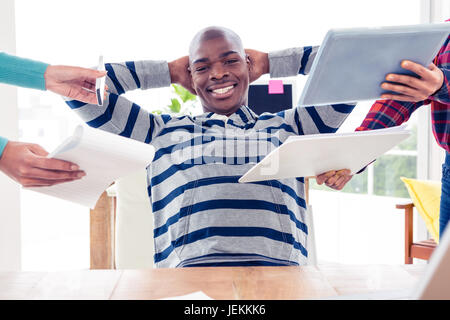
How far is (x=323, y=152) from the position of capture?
97cm

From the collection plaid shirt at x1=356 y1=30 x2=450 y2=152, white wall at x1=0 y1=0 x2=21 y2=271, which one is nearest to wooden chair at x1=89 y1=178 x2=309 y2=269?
white wall at x1=0 y1=0 x2=21 y2=271

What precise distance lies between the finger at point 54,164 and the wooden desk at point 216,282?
212mm

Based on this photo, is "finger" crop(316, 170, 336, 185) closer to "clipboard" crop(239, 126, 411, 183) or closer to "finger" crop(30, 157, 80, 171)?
"clipboard" crop(239, 126, 411, 183)

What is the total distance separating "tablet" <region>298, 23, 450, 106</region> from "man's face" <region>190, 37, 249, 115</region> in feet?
1.32

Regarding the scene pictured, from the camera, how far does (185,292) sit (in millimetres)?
747

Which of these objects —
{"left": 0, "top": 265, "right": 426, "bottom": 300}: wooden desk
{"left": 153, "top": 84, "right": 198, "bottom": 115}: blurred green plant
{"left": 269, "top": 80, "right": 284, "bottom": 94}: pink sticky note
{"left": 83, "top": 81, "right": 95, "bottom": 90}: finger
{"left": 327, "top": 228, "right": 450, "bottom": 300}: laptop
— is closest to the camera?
{"left": 327, "top": 228, "right": 450, "bottom": 300}: laptop

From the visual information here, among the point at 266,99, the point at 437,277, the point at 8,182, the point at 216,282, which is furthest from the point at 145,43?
the point at 437,277

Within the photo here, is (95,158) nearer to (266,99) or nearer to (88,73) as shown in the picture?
(88,73)

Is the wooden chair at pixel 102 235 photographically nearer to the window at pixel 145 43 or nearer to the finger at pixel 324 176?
the finger at pixel 324 176

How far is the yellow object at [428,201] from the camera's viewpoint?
2.12 metres

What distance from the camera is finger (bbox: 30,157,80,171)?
827 millimetres

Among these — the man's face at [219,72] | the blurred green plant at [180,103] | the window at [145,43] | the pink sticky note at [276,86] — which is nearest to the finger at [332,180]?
the man's face at [219,72]

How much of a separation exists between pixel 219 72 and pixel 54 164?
2.07 ft
